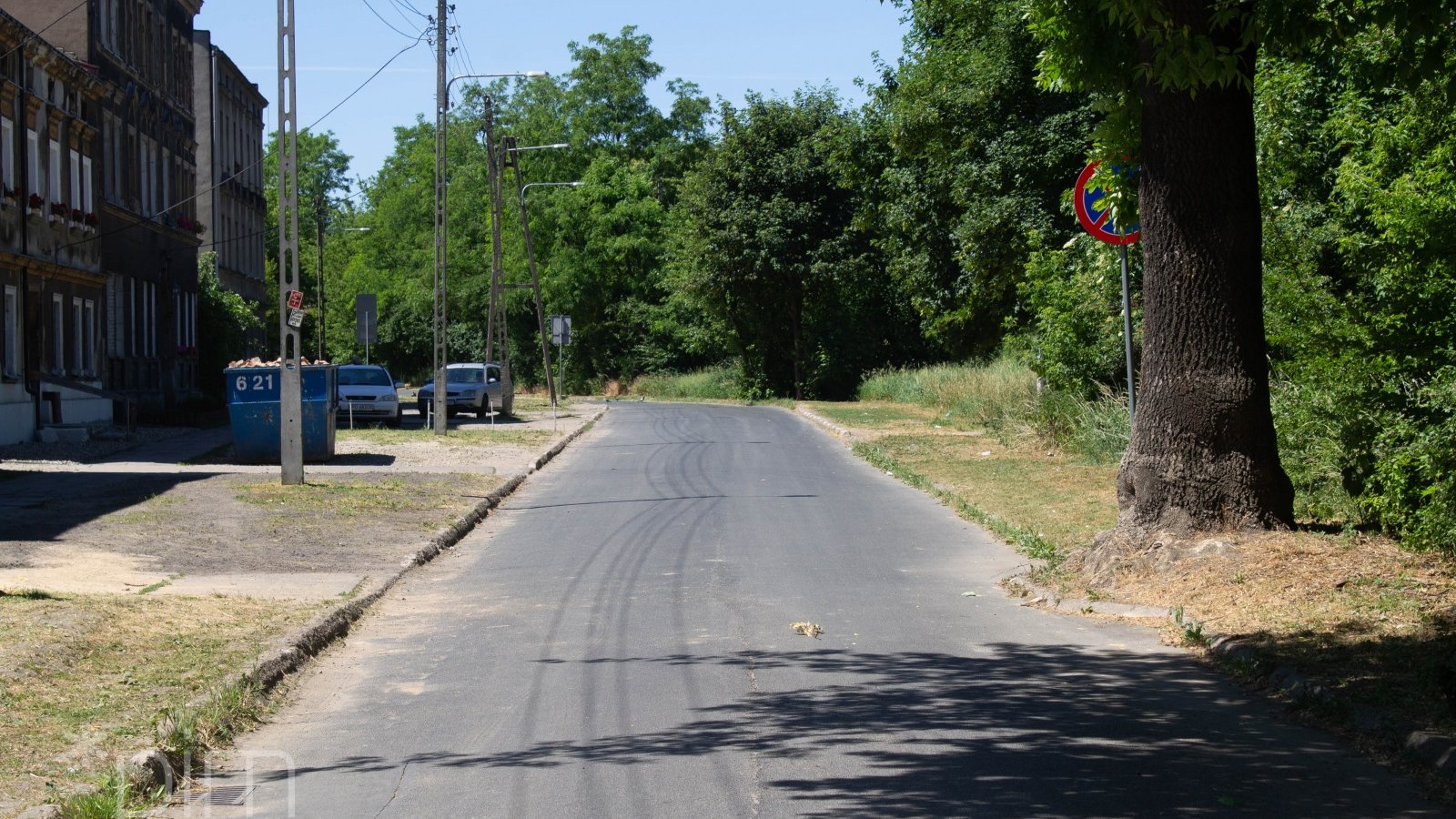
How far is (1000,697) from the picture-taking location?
7.14m

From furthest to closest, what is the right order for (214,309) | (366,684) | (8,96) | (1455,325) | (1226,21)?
(214,309) → (8,96) → (1455,325) → (1226,21) → (366,684)

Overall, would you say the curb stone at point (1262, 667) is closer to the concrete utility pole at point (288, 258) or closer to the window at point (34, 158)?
the concrete utility pole at point (288, 258)

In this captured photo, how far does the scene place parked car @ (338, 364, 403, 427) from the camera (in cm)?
3378

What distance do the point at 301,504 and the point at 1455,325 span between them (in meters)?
11.8

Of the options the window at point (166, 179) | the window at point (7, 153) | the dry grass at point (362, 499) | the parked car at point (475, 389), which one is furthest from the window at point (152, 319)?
the dry grass at point (362, 499)

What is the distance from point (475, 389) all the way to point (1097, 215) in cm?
2954

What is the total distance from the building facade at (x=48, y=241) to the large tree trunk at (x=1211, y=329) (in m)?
20.9

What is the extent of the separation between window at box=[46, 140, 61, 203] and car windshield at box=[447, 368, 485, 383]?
46.2 ft

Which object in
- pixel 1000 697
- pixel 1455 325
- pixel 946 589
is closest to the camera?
pixel 1000 697

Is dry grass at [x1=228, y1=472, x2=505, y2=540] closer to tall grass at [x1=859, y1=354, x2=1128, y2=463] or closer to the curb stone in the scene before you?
the curb stone

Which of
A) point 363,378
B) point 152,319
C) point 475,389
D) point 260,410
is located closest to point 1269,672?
point 260,410

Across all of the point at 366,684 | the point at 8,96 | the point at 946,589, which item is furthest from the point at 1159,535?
the point at 8,96

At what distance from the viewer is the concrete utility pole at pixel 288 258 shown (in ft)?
58.2

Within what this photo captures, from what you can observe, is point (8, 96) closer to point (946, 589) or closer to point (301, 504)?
point (301, 504)
